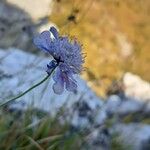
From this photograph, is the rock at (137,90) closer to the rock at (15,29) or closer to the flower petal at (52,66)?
the rock at (15,29)

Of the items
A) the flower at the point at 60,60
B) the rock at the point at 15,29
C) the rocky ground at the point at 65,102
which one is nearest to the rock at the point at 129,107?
the rocky ground at the point at 65,102

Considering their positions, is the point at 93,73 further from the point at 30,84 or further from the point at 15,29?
the point at 30,84

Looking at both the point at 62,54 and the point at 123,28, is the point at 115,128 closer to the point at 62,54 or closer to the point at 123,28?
the point at 62,54

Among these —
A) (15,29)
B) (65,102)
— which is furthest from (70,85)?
(15,29)

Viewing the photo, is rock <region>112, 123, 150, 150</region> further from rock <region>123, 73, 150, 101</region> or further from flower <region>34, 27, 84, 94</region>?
flower <region>34, 27, 84, 94</region>

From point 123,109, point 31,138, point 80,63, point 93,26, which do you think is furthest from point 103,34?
point 80,63

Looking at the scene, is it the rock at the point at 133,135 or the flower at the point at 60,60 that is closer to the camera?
the flower at the point at 60,60
